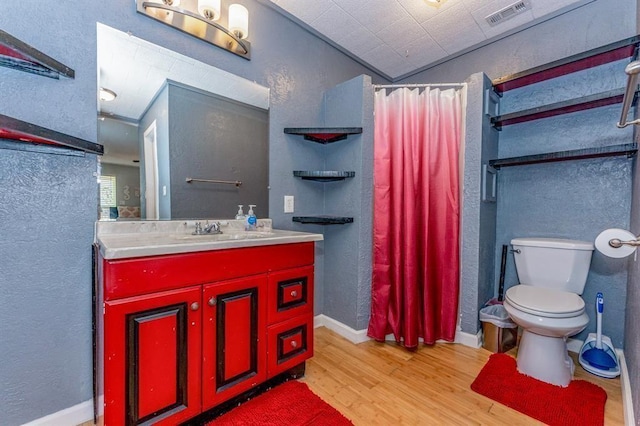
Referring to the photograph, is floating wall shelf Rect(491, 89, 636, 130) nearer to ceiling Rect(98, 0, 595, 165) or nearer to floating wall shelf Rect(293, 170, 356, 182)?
ceiling Rect(98, 0, 595, 165)

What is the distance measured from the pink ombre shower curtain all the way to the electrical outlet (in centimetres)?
64

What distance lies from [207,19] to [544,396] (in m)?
2.78

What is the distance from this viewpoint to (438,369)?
1.72m

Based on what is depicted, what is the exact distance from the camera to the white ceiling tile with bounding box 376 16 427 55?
214 centimetres

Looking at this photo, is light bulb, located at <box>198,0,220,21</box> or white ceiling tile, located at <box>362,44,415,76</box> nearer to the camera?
light bulb, located at <box>198,0,220,21</box>

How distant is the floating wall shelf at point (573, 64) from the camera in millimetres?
1625

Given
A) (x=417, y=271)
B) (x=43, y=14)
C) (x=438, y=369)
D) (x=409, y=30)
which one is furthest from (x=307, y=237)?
(x=409, y=30)

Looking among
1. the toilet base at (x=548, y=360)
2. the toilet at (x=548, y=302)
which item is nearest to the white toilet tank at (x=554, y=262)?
the toilet at (x=548, y=302)

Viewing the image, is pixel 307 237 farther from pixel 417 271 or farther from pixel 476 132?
pixel 476 132

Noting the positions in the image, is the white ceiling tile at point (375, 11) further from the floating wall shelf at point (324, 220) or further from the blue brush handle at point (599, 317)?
the blue brush handle at point (599, 317)

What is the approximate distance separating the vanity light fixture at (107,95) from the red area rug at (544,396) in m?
2.48

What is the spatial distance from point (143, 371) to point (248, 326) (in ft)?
1.44

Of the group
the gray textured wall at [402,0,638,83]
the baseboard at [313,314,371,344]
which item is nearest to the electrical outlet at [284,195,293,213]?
the baseboard at [313,314,371,344]

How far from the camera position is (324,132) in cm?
201
